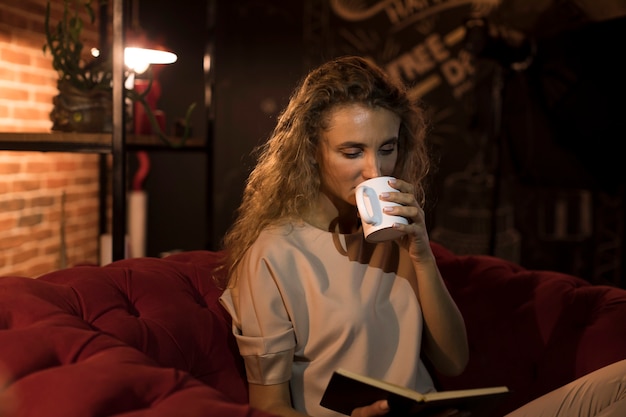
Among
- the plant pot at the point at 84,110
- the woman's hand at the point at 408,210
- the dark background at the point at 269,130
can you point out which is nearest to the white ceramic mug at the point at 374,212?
the woman's hand at the point at 408,210

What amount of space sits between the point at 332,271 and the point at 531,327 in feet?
2.26

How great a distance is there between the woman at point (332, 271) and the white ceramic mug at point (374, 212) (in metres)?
0.10

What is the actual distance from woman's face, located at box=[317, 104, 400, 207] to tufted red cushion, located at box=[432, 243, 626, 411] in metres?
0.69

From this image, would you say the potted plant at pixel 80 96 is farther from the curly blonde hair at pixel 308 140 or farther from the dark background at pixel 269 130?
the dark background at pixel 269 130

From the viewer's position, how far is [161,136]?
8.87 feet

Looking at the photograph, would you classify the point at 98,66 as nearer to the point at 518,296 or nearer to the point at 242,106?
the point at 518,296

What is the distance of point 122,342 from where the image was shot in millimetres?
1167

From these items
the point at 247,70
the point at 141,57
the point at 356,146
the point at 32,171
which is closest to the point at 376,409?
the point at 356,146

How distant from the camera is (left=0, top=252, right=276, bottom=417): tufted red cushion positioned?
3.05ft

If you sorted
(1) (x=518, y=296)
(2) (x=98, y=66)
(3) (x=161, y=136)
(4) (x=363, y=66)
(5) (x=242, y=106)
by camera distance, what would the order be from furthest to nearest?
(5) (x=242, y=106), (3) (x=161, y=136), (2) (x=98, y=66), (1) (x=518, y=296), (4) (x=363, y=66)

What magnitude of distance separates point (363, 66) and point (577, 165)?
170 centimetres

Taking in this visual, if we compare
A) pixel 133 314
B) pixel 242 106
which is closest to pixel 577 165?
pixel 133 314

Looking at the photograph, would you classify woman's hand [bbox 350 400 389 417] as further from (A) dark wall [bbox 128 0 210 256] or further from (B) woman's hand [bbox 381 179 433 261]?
(A) dark wall [bbox 128 0 210 256]

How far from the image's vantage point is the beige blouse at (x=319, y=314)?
1341 mm
